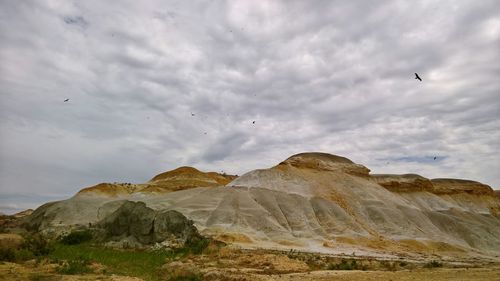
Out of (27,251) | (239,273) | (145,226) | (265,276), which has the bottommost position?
(265,276)

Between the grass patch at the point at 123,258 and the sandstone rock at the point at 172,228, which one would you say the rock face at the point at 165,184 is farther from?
Result: the grass patch at the point at 123,258

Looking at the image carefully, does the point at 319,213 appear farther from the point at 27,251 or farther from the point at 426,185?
the point at 27,251

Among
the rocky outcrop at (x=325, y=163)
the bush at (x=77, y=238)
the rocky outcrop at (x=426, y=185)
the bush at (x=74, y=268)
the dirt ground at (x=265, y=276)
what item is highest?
the rocky outcrop at (x=325, y=163)

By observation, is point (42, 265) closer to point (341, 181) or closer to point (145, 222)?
point (145, 222)

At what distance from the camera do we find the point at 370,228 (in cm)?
5600

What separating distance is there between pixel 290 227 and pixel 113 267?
3236 cm

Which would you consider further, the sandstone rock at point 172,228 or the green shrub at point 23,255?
the sandstone rock at point 172,228

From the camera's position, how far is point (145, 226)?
120ft

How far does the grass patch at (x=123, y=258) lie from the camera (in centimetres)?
2116

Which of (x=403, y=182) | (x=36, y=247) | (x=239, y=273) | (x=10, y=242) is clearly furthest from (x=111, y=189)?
(x=239, y=273)

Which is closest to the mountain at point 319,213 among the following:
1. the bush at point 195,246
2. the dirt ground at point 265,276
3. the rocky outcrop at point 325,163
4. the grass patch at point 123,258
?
the rocky outcrop at point 325,163

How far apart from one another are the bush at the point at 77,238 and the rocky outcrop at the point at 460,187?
71.2 meters

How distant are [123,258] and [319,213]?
34615 mm

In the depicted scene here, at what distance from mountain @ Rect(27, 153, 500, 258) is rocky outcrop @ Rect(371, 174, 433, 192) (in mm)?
183
